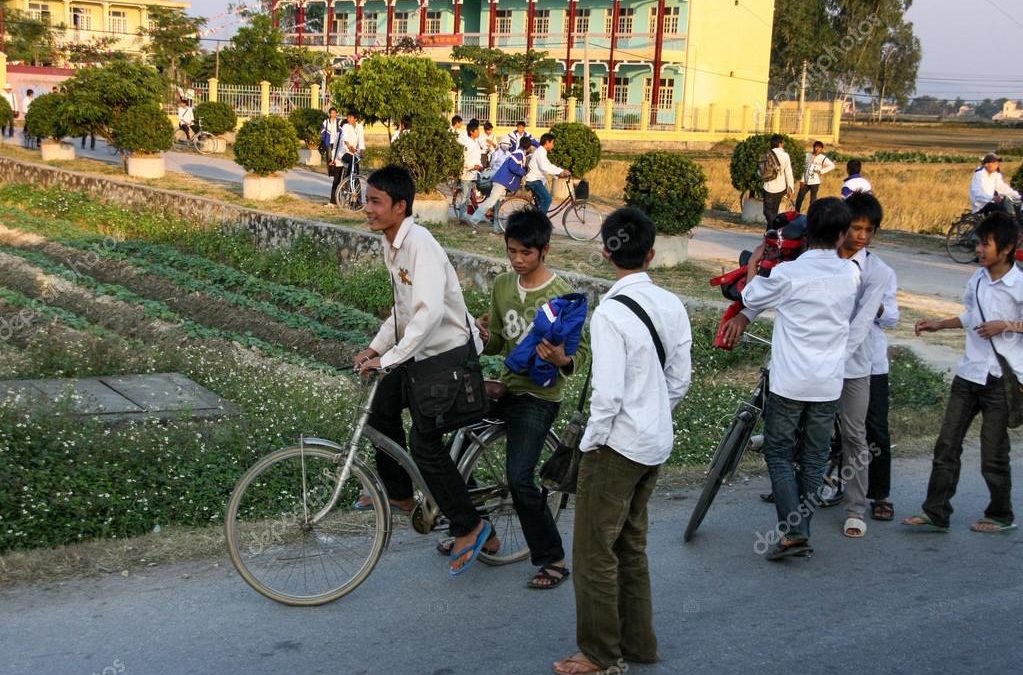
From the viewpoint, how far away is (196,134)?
3256 cm

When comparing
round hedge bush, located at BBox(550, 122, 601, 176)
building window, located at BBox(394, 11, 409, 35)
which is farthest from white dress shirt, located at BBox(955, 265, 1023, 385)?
building window, located at BBox(394, 11, 409, 35)

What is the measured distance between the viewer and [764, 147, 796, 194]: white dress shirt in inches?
716

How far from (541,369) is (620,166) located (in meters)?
30.1

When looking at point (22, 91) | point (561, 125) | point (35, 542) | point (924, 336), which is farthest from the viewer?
point (22, 91)

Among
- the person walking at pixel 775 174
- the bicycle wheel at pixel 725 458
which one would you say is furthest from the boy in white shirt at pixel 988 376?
the person walking at pixel 775 174

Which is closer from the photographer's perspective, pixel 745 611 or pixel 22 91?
pixel 745 611

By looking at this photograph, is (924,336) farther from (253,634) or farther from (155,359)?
(253,634)

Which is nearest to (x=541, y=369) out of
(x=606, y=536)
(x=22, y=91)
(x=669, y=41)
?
(x=606, y=536)

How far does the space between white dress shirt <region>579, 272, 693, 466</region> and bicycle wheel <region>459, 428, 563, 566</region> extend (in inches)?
39.9

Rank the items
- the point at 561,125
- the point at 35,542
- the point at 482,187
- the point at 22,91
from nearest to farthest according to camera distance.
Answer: the point at 35,542
the point at 482,187
the point at 561,125
the point at 22,91

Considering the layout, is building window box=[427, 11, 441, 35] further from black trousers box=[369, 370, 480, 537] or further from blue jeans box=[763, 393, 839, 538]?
black trousers box=[369, 370, 480, 537]

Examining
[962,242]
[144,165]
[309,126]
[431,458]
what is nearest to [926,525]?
[431,458]

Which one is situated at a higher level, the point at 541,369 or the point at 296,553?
the point at 541,369

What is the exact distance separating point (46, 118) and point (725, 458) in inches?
942
